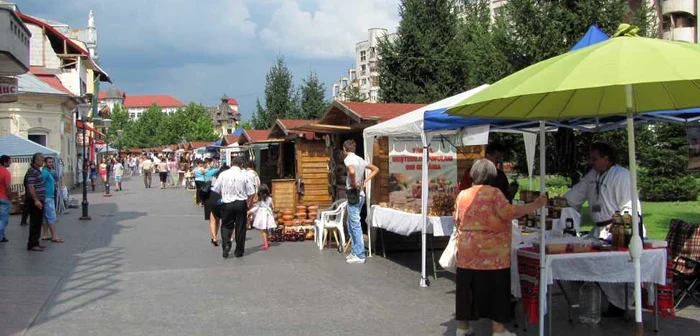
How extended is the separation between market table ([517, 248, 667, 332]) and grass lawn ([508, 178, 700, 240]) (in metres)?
7.78

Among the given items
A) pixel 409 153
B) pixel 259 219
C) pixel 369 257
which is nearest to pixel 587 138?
pixel 409 153

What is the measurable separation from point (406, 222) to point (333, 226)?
292cm

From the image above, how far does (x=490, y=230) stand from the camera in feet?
18.2

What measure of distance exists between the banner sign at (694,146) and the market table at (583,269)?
2202 mm

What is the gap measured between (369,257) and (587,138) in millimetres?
6519

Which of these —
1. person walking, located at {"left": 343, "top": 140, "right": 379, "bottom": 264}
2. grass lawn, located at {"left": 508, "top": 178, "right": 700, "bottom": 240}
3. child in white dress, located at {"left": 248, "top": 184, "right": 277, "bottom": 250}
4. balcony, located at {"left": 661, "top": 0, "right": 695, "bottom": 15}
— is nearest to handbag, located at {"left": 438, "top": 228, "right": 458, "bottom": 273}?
person walking, located at {"left": 343, "top": 140, "right": 379, "bottom": 264}

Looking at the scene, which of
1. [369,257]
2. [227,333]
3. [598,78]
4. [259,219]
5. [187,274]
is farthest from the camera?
[259,219]

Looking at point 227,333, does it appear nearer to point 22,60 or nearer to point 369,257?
point 369,257

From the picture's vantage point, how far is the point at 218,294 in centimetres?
856

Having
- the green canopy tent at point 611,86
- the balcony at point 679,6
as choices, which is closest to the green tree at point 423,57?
the green canopy tent at point 611,86

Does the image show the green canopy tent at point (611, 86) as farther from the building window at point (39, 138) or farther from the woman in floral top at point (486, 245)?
the building window at point (39, 138)

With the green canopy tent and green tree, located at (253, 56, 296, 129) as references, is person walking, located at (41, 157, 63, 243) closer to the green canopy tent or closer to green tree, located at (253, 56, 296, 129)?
the green canopy tent

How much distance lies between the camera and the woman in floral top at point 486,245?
553 cm

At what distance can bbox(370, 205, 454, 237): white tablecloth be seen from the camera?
9.15 m
